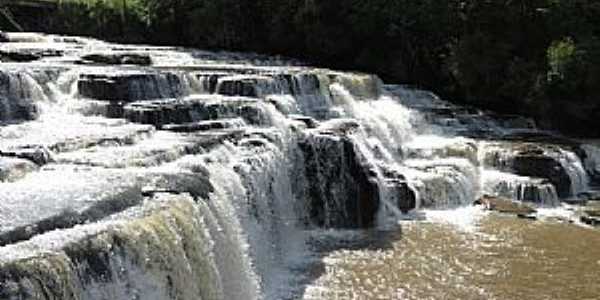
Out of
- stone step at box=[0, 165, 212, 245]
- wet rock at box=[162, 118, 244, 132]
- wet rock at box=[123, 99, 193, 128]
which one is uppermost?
wet rock at box=[123, 99, 193, 128]

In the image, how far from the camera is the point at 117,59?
29.2 metres

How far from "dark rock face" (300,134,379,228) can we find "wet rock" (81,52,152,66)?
9799mm

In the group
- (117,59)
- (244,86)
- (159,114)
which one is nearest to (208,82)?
(244,86)

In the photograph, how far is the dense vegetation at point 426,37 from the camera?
30672 mm

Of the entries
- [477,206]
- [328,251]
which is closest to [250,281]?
[328,251]

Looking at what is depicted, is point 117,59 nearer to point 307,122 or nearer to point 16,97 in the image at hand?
point 16,97

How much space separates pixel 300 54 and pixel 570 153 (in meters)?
15.1

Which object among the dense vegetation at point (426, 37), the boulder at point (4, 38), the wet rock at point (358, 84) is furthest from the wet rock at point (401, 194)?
the boulder at point (4, 38)

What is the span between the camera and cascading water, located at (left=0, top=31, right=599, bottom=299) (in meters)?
12.5

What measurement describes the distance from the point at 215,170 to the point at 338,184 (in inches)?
207

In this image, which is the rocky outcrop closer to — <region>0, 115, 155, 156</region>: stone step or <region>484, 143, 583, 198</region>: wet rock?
<region>0, 115, 155, 156</region>: stone step

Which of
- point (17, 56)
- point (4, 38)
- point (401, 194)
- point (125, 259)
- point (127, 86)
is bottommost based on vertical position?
point (401, 194)

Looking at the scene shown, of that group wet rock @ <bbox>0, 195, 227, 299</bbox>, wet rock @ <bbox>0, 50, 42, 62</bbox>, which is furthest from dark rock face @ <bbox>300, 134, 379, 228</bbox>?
wet rock @ <bbox>0, 50, 42, 62</bbox>

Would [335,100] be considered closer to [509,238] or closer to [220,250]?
[509,238]
